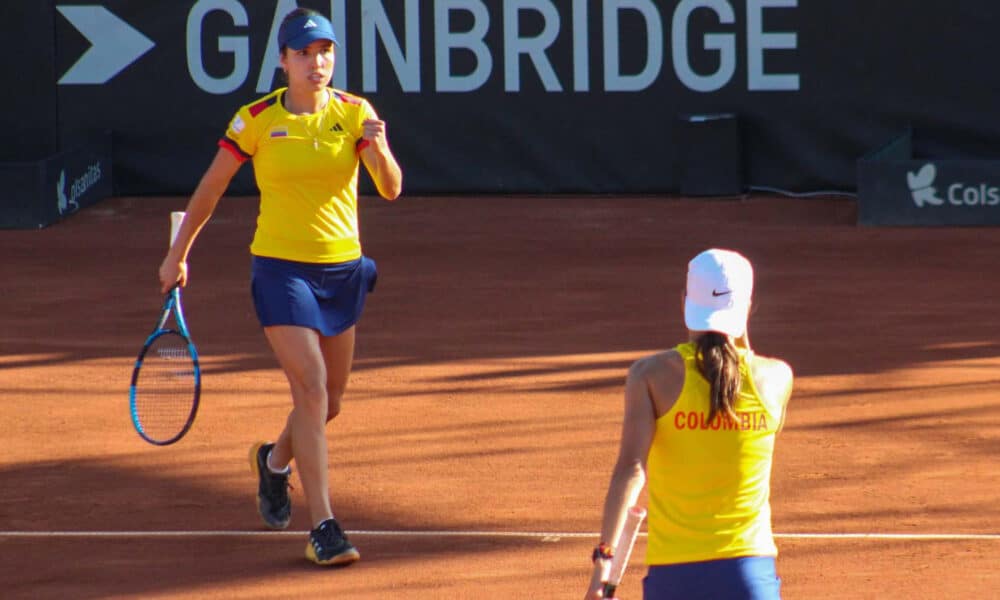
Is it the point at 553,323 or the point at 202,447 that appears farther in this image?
the point at 553,323

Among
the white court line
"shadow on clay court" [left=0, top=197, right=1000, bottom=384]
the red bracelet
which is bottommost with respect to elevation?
the white court line

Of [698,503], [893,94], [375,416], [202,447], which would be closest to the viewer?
[698,503]

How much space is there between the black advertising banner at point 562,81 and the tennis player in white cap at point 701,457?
44.1 ft

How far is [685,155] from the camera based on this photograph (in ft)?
56.0

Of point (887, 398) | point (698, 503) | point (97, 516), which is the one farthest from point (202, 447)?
point (698, 503)

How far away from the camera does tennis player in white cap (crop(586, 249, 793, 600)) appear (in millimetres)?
3744

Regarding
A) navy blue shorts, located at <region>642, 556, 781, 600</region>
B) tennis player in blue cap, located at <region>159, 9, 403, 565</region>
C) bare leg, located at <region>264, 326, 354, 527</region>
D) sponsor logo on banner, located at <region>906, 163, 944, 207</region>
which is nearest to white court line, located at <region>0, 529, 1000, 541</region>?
tennis player in blue cap, located at <region>159, 9, 403, 565</region>

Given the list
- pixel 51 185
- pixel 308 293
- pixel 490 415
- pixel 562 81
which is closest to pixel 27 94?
pixel 51 185

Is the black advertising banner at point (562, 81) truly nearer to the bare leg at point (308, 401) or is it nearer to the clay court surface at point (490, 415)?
the clay court surface at point (490, 415)

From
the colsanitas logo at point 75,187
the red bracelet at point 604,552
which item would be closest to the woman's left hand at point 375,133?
the red bracelet at point 604,552

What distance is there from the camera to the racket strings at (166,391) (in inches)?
287

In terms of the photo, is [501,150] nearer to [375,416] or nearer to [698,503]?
[375,416]

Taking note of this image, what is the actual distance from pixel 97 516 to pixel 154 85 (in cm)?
1142

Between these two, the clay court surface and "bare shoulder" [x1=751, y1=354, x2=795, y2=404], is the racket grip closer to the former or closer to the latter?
"bare shoulder" [x1=751, y1=354, x2=795, y2=404]
